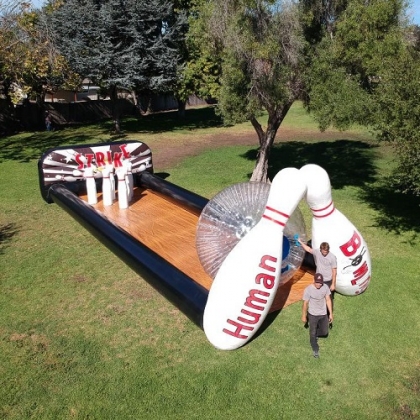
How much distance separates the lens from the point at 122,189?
10430mm

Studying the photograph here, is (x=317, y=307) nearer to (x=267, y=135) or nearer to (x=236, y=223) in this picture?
(x=236, y=223)

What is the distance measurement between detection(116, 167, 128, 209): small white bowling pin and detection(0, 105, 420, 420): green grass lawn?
1271 millimetres

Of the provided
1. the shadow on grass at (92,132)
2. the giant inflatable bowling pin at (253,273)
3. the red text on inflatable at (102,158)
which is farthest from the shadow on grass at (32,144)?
the giant inflatable bowling pin at (253,273)

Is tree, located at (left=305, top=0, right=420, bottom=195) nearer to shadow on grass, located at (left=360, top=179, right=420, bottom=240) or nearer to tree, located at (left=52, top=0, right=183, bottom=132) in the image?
shadow on grass, located at (left=360, top=179, right=420, bottom=240)

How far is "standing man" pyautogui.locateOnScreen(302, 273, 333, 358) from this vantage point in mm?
5469

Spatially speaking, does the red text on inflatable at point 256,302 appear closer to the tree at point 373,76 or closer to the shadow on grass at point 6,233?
the tree at point 373,76

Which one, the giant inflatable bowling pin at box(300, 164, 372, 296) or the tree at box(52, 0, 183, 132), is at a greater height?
the tree at box(52, 0, 183, 132)

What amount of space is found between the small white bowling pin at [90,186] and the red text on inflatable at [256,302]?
645 centimetres

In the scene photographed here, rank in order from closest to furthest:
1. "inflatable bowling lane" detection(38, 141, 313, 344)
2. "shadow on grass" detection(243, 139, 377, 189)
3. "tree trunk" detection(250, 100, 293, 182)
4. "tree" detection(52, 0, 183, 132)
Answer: "inflatable bowling lane" detection(38, 141, 313, 344) → "tree trunk" detection(250, 100, 293, 182) → "shadow on grass" detection(243, 139, 377, 189) → "tree" detection(52, 0, 183, 132)

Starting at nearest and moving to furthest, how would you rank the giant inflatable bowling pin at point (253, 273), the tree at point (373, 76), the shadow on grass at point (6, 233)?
the giant inflatable bowling pin at point (253, 273), the tree at point (373, 76), the shadow on grass at point (6, 233)

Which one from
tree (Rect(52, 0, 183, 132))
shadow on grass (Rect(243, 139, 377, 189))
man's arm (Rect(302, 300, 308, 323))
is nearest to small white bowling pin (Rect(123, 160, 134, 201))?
shadow on grass (Rect(243, 139, 377, 189))

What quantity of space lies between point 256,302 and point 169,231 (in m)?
4.16

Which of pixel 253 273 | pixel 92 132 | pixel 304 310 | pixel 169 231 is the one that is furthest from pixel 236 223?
pixel 92 132

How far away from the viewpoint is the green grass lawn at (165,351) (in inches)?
193
